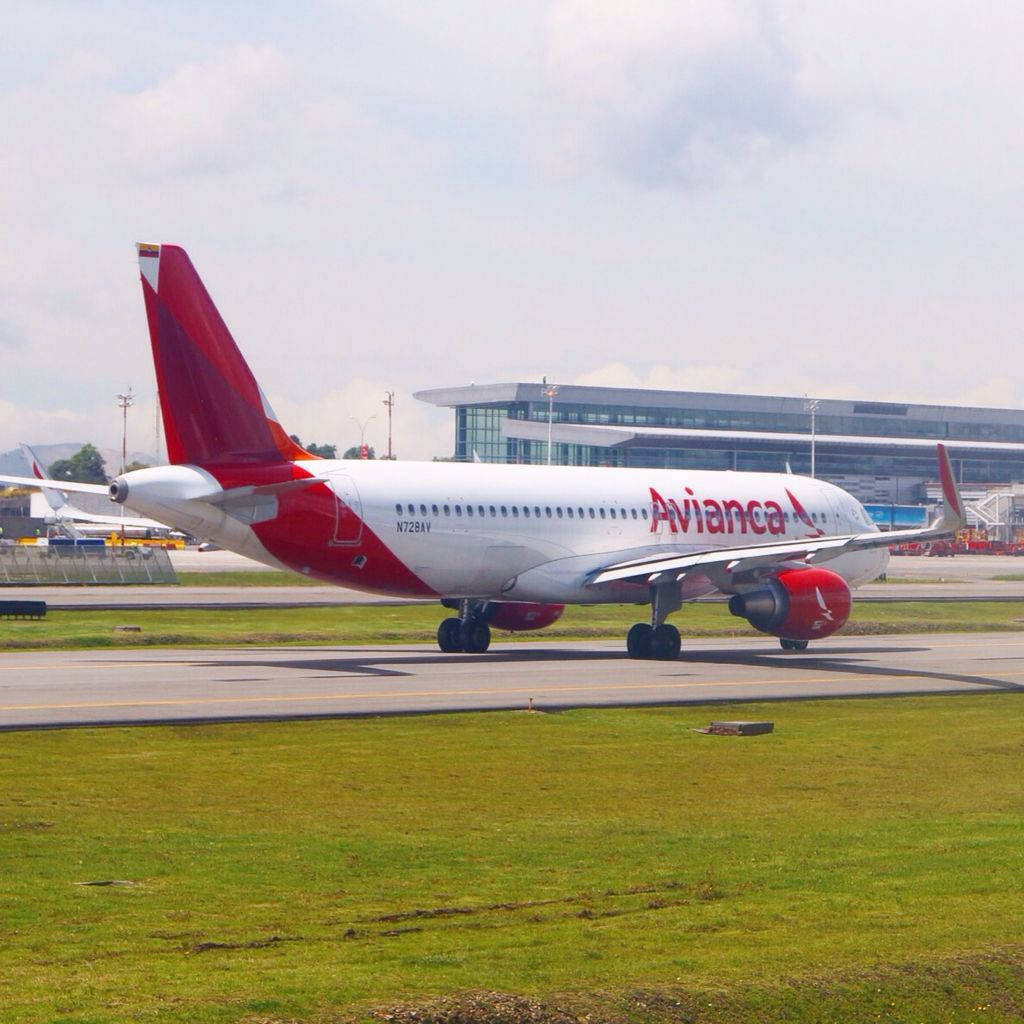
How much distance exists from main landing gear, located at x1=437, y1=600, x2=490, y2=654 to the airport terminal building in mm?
112629

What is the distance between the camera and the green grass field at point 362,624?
4412cm

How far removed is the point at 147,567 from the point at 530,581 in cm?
4066

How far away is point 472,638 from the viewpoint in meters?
42.3

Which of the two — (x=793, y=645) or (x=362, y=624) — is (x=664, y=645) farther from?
(x=362, y=624)

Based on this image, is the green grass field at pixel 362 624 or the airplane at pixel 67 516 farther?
the green grass field at pixel 362 624

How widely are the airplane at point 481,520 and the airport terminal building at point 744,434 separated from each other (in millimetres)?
108802

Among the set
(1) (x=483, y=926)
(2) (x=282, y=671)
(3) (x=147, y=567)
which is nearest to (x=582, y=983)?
(1) (x=483, y=926)

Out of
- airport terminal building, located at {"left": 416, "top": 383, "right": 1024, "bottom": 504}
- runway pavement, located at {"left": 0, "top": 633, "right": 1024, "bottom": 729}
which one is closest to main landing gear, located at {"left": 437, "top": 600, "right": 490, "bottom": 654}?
runway pavement, located at {"left": 0, "top": 633, "right": 1024, "bottom": 729}

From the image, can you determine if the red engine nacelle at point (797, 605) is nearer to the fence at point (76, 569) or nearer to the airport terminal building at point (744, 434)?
the fence at point (76, 569)

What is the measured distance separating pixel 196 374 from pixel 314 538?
4.66m

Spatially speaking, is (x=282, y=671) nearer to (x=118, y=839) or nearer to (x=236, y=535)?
(x=236, y=535)

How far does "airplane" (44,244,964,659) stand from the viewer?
3512cm

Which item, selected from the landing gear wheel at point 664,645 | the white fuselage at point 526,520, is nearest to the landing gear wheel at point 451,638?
the white fuselage at point 526,520

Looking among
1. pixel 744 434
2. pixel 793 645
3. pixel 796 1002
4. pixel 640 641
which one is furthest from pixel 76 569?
pixel 744 434
